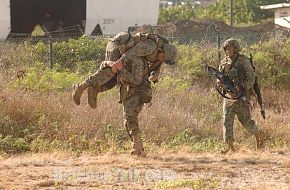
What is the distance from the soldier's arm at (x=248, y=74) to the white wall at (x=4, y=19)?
63.1ft

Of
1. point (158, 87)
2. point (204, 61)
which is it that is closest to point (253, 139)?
point (158, 87)

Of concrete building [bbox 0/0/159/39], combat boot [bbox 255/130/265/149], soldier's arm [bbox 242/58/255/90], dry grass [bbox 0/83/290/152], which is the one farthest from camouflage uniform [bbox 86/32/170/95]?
concrete building [bbox 0/0/159/39]

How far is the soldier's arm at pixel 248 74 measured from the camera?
877cm

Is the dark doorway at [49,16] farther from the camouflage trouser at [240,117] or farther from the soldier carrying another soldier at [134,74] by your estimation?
the soldier carrying another soldier at [134,74]

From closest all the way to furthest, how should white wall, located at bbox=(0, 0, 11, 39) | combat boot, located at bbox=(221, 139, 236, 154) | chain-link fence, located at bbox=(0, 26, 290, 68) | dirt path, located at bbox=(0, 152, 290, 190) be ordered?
1. dirt path, located at bbox=(0, 152, 290, 190)
2. combat boot, located at bbox=(221, 139, 236, 154)
3. chain-link fence, located at bbox=(0, 26, 290, 68)
4. white wall, located at bbox=(0, 0, 11, 39)

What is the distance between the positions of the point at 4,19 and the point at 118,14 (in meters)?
6.37

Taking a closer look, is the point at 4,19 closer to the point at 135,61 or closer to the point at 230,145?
the point at 230,145

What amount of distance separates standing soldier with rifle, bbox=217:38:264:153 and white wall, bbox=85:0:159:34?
20979 mm

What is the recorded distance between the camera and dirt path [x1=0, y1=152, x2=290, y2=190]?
6.33 m

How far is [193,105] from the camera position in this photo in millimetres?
12492

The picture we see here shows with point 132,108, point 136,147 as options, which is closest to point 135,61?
point 132,108

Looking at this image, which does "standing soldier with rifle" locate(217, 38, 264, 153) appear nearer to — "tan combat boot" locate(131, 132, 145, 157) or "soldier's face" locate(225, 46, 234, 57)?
"soldier's face" locate(225, 46, 234, 57)

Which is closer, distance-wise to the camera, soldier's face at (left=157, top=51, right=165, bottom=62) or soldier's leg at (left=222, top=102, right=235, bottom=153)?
soldier's face at (left=157, top=51, right=165, bottom=62)

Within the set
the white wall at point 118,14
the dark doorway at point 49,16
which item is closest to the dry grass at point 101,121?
the dark doorway at point 49,16
